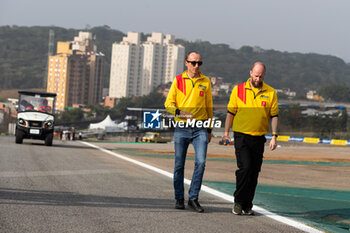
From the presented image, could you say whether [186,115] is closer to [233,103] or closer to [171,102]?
[171,102]

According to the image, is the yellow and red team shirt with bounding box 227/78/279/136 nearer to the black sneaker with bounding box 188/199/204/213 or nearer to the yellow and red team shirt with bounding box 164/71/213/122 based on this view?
the yellow and red team shirt with bounding box 164/71/213/122

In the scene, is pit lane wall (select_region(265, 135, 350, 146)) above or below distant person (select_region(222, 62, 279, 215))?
below

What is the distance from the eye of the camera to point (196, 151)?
7.05 metres

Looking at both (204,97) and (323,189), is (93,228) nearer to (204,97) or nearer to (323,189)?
(204,97)

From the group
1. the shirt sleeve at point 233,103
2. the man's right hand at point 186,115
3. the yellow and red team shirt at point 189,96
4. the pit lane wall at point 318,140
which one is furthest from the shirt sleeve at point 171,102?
the pit lane wall at point 318,140

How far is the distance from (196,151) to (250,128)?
2.55 ft

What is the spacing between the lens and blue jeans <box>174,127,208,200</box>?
7000 millimetres

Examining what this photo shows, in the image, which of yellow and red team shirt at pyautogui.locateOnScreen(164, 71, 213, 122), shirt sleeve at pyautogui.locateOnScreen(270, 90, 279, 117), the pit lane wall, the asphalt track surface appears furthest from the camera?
the pit lane wall

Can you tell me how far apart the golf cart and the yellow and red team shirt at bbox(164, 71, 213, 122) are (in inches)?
730

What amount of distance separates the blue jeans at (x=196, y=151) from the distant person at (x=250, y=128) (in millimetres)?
356

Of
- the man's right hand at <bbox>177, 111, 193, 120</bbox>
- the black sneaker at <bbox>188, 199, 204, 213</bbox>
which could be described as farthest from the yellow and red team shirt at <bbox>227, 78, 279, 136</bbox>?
the black sneaker at <bbox>188, 199, 204, 213</bbox>

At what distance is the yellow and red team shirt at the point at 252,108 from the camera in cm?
686

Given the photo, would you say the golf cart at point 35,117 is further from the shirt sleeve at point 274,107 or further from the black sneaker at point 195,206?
the shirt sleeve at point 274,107

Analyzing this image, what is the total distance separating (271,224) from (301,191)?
380 centimetres
